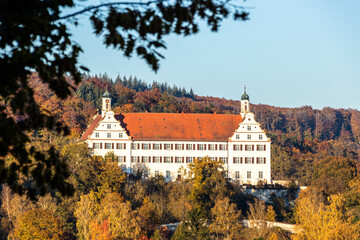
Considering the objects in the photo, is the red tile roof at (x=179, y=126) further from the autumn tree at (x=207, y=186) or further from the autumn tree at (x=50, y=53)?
the autumn tree at (x=50, y=53)

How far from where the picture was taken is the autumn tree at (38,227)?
135 ft

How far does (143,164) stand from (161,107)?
22.7 metres

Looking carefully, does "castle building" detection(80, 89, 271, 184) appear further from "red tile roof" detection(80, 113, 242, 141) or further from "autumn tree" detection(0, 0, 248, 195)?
"autumn tree" detection(0, 0, 248, 195)

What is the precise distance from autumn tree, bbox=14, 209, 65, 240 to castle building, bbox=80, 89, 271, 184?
1709cm

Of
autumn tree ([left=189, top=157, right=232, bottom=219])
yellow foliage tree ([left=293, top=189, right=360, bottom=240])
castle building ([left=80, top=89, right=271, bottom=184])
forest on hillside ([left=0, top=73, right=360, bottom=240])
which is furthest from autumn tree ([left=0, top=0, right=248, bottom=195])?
castle building ([left=80, top=89, right=271, bottom=184])

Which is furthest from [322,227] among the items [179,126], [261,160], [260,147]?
[179,126]

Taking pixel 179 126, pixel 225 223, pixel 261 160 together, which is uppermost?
pixel 179 126

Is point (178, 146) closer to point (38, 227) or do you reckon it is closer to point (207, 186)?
point (207, 186)

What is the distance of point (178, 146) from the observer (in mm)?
60938

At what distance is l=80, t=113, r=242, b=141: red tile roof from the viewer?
202 feet

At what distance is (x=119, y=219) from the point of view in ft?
131

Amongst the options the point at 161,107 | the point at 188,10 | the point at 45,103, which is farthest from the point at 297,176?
the point at 188,10

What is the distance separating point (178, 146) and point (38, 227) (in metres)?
22.6

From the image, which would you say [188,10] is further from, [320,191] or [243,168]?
[243,168]
